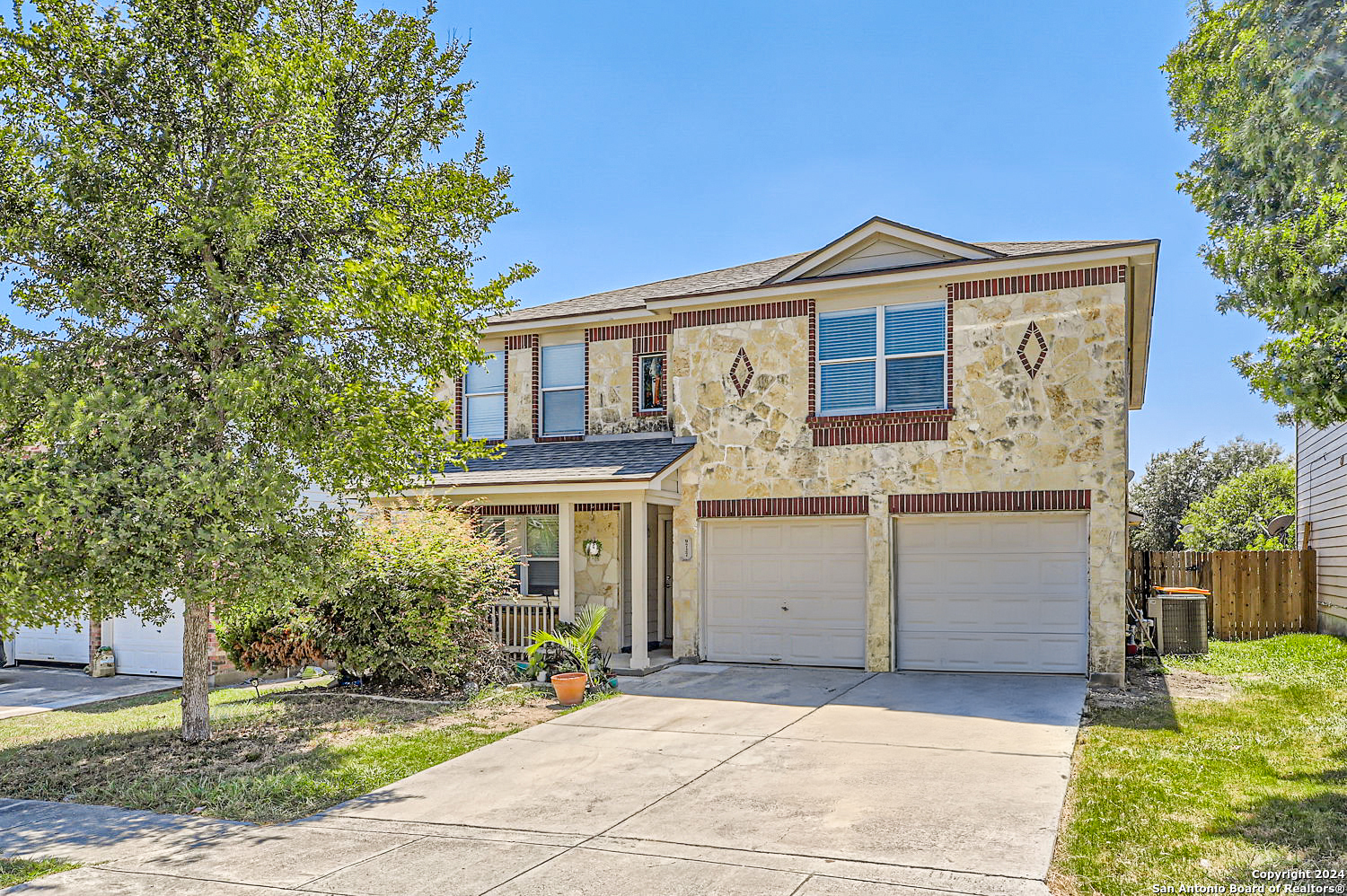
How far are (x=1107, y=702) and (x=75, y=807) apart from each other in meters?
10.6

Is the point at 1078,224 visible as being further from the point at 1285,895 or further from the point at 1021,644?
the point at 1285,895

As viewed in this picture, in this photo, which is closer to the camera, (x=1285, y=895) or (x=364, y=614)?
(x=1285, y=895)

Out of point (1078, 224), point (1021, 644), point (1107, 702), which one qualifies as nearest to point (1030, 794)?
point (1107, 702)

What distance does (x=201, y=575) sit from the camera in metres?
8.60

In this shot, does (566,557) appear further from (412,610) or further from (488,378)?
(488,378)

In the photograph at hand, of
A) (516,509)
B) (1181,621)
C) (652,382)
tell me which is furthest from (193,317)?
(1181,621)

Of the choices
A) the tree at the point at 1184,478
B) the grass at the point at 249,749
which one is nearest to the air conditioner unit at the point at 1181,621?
the grass at the point at 249,749

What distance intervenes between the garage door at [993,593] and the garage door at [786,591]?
2.37ft

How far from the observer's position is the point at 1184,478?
4291 centimetres

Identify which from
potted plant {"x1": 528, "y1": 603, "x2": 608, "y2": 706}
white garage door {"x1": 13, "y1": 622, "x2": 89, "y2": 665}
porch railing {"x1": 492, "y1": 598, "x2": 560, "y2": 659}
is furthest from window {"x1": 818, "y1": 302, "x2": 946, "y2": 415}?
white garage door {"x1": 13, "y1": 622, "x2": 89, "y2": 665}

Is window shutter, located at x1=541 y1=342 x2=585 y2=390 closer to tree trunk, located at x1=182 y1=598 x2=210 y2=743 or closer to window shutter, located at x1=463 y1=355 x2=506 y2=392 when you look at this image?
window shutter, located at x1=463 y1=355 x2=506 y2=392

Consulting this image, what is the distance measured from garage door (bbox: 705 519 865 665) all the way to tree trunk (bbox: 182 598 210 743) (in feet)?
24.7

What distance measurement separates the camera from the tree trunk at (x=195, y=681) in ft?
31.4

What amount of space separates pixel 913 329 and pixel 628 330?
4.79m
